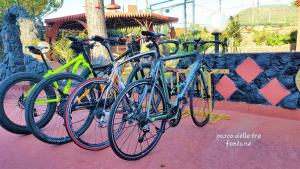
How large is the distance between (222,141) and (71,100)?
1572 millimetres

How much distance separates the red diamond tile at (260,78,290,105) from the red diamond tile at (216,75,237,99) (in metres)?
0.45

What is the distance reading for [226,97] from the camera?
396 centimetres

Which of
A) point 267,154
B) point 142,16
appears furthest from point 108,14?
point 267,154

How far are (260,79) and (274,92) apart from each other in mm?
263

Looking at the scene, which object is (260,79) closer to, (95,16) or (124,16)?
(95,16)

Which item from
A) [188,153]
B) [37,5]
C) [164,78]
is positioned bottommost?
[188,153]

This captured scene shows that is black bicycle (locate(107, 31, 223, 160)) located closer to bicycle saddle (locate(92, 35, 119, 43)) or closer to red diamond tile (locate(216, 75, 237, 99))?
bicycle saddle (locate(92, 35, 119, 43))

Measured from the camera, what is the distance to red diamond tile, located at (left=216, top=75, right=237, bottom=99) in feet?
12.7

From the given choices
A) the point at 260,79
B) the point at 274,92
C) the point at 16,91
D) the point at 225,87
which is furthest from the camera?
the point at 225,87

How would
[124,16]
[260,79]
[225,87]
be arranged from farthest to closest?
[124,16]
[225,87]
[260,79]

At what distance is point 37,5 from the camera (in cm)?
1888

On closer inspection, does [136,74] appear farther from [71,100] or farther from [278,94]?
[278,94]

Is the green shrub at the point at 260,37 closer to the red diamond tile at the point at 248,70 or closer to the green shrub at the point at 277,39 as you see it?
the green shrub at the point at 277,39

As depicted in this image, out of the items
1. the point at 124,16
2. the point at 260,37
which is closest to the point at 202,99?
the point at 124,16
